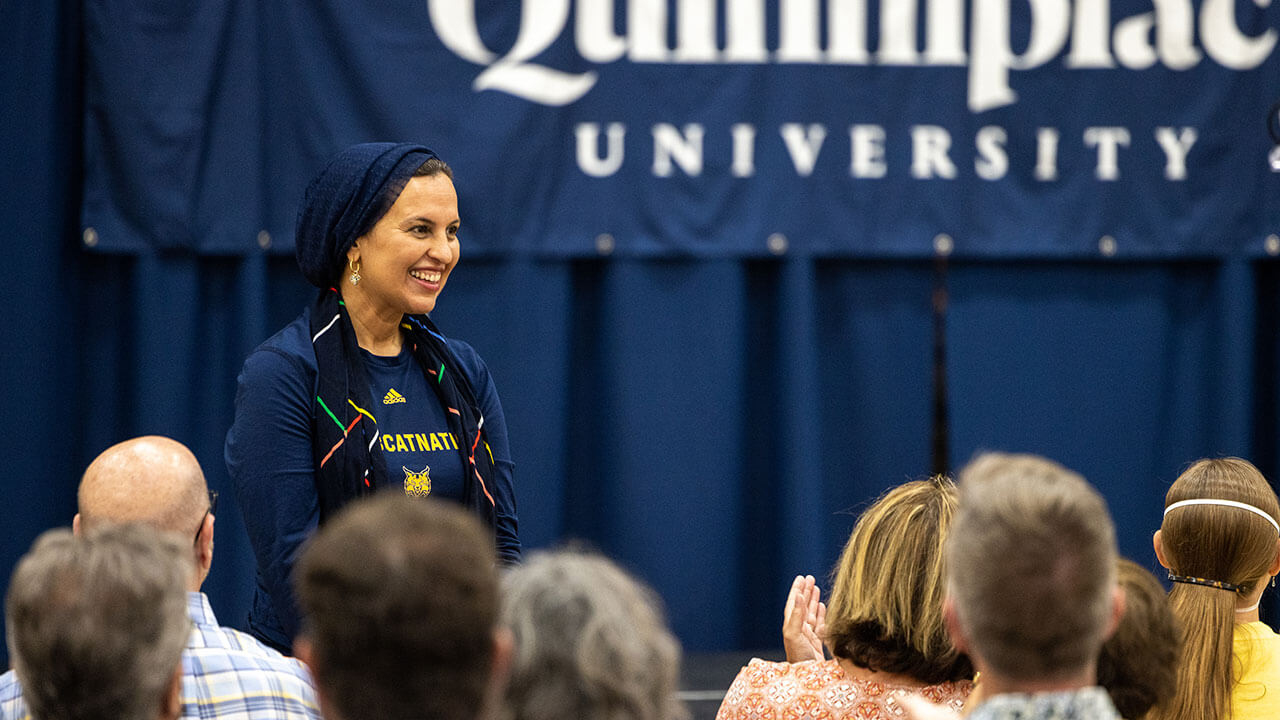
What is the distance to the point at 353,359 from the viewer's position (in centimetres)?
200

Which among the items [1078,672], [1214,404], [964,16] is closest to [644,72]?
[964,16]

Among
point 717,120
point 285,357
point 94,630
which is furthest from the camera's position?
point 717,120

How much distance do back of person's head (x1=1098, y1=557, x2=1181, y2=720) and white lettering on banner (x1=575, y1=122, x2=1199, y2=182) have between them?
2.45 metres

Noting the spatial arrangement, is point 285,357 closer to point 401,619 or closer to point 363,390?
point 363,390

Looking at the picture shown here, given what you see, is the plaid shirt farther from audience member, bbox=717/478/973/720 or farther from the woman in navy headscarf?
audience member, bbox=717/478/973/720

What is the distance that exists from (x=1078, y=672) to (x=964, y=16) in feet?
9.71

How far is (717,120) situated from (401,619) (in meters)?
2.88

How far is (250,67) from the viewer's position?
3555 millimetres

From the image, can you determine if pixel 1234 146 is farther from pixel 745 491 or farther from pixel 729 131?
pixel 745 491

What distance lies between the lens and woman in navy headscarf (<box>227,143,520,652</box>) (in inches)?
73.9

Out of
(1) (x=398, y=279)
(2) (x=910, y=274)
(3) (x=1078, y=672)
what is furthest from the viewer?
(2) (x=910, y=274)

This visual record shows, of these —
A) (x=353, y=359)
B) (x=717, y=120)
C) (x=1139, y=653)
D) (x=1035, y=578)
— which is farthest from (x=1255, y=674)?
(x=717, y=120)

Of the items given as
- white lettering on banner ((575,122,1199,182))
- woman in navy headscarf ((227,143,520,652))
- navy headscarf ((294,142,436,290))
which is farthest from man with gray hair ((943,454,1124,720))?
white lettering on banner ((575,122,1199,182))

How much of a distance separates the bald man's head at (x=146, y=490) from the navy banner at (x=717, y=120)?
208 centimetres
